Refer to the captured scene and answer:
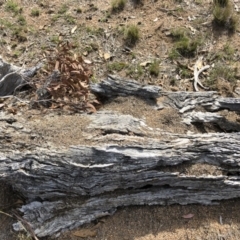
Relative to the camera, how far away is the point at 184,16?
7320 millimetres

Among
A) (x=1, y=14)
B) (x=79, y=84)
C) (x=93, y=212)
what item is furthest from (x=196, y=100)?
(x=1, y=14)

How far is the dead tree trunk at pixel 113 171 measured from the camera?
3.97 metres

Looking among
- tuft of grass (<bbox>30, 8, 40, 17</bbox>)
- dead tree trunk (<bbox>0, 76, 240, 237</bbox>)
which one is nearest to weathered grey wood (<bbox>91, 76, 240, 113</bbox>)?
dead tree trunk (<bbox>0, 76, 240, 237</bbox>)

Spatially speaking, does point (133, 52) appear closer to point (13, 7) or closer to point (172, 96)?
point (172, 96)

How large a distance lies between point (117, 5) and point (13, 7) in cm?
210

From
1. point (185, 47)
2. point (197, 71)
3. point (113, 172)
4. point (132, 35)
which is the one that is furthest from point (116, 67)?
point (113, 172)

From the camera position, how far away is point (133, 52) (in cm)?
682

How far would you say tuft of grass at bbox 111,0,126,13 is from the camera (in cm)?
756

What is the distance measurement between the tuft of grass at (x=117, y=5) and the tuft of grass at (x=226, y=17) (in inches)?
69.5

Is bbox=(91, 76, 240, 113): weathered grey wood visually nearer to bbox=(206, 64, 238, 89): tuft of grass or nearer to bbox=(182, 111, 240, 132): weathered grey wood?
bbox=(182, 111, 240, 132): weathered grey wood

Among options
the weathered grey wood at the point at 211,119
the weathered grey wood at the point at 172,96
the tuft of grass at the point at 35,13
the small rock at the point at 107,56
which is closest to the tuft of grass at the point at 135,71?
the small rock at the point at 107,56

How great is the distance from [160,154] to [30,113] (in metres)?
1.70

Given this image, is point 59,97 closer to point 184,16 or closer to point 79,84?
point 79,84

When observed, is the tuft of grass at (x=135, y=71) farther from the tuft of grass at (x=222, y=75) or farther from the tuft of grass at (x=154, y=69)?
the tuft of grass at (x=222, y=75)
